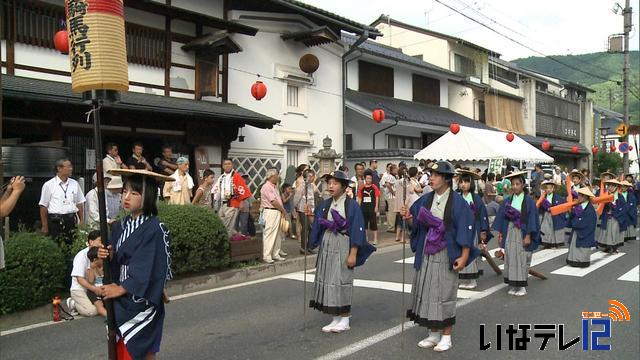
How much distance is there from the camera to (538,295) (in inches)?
309

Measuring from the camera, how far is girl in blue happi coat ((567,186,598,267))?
33.1 feet

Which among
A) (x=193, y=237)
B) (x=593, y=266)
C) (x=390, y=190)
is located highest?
(x=390, y=190)

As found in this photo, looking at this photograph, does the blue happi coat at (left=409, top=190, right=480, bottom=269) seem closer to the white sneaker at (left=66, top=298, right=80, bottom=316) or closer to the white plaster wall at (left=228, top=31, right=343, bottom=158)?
the white sneaker at (left=66, top=298, right=80, bottom=316)

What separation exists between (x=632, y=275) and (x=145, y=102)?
10553 millimetres

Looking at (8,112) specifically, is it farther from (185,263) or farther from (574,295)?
(574,295)

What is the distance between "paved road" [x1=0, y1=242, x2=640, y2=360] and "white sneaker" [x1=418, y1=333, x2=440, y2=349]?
0.10 meters

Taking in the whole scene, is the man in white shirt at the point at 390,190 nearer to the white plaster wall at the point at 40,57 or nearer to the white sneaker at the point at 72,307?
the white plaster wall at the point at 40,57

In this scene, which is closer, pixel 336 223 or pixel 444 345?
pixel 444 345

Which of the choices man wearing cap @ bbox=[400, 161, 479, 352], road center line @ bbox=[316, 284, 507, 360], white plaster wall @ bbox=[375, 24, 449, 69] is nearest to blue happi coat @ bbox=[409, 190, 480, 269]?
man wearing cap @ bbox=[400, 161, 479, 352]

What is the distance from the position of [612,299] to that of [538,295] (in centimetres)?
101

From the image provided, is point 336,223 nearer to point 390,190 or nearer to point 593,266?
point 593,266

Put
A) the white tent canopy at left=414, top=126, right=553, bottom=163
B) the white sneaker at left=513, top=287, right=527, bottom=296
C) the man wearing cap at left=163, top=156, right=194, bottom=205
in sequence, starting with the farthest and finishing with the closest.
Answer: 1. the white tent canopy at left=414, top=126, right=553, bottom=163
2. the man wearing cap at left=163, top=156, right=194, bottom=205
3. the white sneaker at left=513, top=287, right=527, bottom=296

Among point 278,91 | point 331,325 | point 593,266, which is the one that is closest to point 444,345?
point 331,325

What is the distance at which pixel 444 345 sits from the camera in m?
5.34
